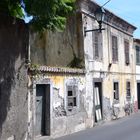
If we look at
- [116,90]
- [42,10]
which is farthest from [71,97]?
[42,10]

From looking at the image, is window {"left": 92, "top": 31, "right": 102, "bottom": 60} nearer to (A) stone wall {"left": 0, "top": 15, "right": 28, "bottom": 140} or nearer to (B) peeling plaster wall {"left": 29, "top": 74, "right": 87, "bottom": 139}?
(B) peeling plaster wall {"left": 29, "top": 74, "right": 87, "bottom": 139}

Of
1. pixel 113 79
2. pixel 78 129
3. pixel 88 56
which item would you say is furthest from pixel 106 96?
pixel 78 129

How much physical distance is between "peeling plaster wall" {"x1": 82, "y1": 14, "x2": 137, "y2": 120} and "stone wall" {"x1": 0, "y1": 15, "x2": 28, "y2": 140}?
5908mm

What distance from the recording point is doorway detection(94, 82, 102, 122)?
1936 cm

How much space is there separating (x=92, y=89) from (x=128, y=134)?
162 inches

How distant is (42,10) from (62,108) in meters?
6.15

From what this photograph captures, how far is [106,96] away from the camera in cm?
2092

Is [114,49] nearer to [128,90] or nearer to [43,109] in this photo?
[128,90]

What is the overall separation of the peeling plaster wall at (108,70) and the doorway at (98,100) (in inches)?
11.5

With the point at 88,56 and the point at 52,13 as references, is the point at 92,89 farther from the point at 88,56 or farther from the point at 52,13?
the point at 52,13

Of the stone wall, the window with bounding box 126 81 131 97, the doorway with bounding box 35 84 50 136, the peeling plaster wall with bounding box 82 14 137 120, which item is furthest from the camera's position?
the window with bounding box 126 81 131 97

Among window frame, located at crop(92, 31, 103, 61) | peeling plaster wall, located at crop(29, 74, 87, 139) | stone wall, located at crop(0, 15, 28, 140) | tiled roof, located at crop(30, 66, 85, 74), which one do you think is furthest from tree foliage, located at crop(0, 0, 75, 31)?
window frame, located at crop(92, 31, 103, 61)

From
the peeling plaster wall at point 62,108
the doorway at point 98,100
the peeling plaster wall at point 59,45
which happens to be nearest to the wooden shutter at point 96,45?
the doorway at point 98,100

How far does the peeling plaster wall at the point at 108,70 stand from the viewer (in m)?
18.8
